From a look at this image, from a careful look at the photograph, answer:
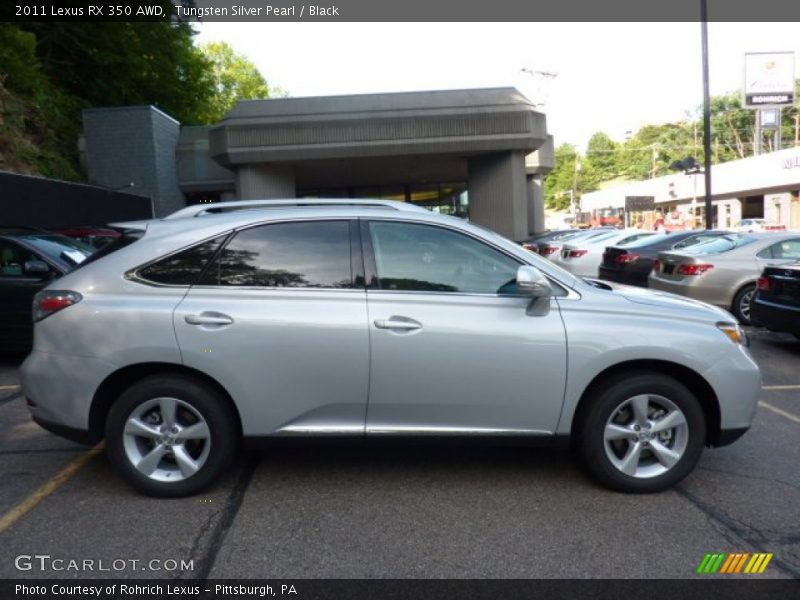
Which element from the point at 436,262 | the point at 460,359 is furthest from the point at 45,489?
the point at 436,262

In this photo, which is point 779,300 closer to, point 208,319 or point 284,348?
point 284,348

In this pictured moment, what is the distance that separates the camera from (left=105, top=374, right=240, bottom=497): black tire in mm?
3854

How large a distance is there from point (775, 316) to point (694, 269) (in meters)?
2.23

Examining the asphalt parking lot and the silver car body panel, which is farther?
the silver car body panel

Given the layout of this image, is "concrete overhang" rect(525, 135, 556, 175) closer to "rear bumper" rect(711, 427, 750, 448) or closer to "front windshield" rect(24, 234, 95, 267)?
"front windshield" rect(24, 234, 95, 267)

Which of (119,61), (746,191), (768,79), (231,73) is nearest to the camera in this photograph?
(119,61)

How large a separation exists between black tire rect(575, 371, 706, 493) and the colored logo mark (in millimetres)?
716

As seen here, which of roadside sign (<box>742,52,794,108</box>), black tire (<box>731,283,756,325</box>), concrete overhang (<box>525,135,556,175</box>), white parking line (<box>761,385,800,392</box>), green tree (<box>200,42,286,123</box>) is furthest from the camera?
green tree (<box>200,42,286,123</box>)

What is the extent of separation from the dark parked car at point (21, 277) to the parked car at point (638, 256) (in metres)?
9.89

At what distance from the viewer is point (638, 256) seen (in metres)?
13.4

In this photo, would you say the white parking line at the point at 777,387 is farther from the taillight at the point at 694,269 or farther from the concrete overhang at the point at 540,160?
the concrete overhang at the point at 540,160

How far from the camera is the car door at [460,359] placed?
12.6ft

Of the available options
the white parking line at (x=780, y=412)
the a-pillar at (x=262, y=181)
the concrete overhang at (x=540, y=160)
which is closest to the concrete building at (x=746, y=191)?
the concrete overhang at (x=540, y=160)

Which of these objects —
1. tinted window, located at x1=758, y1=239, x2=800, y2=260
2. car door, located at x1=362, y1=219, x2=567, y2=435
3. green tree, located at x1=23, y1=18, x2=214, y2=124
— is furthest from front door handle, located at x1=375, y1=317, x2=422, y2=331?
green tree, located at x1=23, y1=18, x2=214, y2=124
